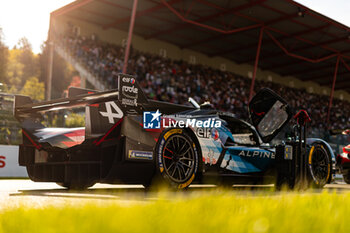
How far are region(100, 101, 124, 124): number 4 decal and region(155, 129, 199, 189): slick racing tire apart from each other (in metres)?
0.64

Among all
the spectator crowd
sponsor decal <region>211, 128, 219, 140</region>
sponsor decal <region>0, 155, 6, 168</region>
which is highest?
the spectator crowd

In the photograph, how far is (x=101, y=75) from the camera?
20.4 metres

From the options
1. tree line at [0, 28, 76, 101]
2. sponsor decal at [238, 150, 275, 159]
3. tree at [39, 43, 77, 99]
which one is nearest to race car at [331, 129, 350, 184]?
sponsor decal at [238, 150, 275, 159]

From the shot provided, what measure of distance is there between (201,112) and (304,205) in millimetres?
3390

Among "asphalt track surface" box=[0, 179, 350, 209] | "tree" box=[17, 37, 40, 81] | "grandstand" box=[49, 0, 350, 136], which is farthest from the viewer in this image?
"tree" box=[17, 37, 40, 81]

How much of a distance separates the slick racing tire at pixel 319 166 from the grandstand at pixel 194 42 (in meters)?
11.4

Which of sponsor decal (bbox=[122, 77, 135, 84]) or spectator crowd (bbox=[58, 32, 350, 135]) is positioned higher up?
spectator crowd (bbox=[58, 32, 350, 135])

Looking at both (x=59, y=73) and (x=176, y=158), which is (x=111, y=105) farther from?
(x=59, y=73)

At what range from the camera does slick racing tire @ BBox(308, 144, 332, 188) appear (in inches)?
293

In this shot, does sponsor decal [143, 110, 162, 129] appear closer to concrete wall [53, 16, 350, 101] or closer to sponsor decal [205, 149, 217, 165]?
sponsor decal [205, 149, 217, 165]

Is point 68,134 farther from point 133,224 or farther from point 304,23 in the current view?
point 304,23

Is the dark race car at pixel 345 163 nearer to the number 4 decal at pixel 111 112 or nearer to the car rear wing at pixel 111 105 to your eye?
the car rear wing at pixel 111 105

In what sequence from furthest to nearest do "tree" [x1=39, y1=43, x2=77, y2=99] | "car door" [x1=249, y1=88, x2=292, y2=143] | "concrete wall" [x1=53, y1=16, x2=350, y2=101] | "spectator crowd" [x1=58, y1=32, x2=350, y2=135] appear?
"tree" [x1=39, y1=43, x2=77, y2=99], "concrete wall" [x1=53, y1=16, x2=350, y2=101], "spectator crowd" [x1=58, y1=32, x2=350, y2=135], "car door" [x1=249, y1=88, x2=292, y2=143]

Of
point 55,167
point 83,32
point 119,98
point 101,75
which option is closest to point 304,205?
point 119,98
